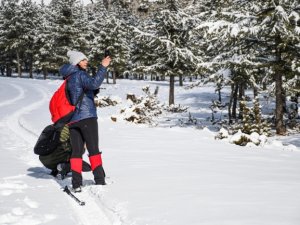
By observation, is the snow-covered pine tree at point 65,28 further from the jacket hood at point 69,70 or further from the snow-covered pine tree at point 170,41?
the jacket hood at point 69,70

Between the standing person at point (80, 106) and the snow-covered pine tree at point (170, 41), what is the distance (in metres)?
21.1

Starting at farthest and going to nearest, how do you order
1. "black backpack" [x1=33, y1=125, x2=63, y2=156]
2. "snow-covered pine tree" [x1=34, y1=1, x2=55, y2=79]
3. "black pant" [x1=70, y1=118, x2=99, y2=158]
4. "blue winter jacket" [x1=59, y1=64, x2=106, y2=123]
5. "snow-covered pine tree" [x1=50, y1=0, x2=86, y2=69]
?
"snow-covered pine tree" [x1=34, y1=1, x2=55, y2=79], "snow-covered pine tree" [x1=50, y1=0, x2=86, y2=69], "black backpack" [x1=33, y1=125, x2=63, y2=156], "black pant" [x1=70, y1=118, x2=99, y2=158], "blue winter jacket" [x1=59, y1=64, x2=106, y2=123]

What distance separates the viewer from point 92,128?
571cm

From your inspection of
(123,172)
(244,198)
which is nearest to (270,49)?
(123,172)

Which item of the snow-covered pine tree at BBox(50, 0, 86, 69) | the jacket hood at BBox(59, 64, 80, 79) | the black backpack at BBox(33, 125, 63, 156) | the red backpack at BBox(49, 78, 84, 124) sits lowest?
the black backpack at BBox(33, 125, 63, 156)

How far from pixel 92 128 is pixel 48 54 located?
195 feet

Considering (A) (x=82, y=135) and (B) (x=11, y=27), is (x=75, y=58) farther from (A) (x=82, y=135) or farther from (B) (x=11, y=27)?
(B) (x=11, y=27)

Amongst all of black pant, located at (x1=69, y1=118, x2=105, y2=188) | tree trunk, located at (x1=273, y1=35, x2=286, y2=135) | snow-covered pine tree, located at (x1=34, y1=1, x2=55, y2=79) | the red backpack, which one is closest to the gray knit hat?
the red backpack

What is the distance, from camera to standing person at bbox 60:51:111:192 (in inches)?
219

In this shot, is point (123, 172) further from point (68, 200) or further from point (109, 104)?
point (109, 104)

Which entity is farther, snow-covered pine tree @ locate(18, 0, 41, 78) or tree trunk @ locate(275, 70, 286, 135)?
snow-covered pine tree @ locate(18, 0, 41, 78)

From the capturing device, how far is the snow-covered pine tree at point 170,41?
27.1m

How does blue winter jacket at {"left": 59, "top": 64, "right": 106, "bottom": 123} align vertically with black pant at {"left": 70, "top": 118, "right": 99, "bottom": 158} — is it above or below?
above

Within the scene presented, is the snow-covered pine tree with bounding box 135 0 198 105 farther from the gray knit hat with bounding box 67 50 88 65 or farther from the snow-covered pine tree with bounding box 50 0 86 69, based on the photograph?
the snow-covered pine tree with bounding box 50 0 86 69
